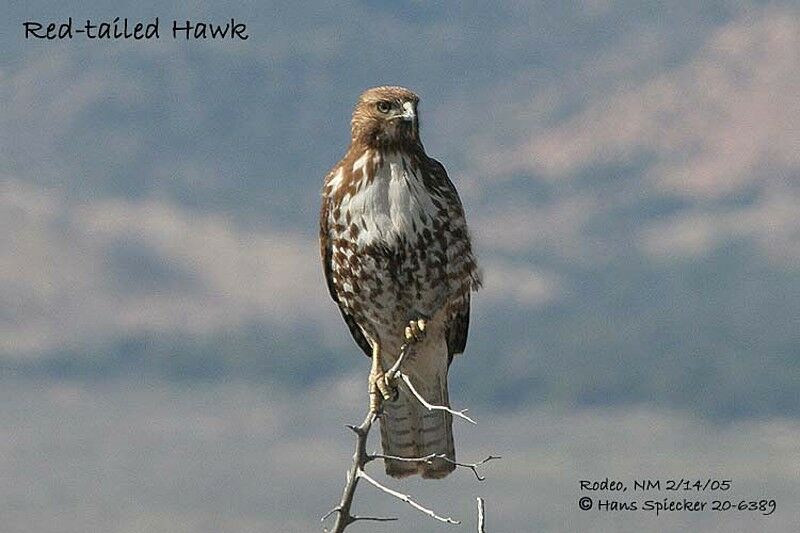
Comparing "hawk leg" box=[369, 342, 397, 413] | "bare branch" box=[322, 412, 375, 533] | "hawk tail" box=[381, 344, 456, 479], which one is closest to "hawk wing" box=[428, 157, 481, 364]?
"hawk tail" box=[381, 344, 456, 479]

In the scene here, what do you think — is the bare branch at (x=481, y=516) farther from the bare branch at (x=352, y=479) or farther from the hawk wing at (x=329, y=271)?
the hawk wing at (x=329, y=271)

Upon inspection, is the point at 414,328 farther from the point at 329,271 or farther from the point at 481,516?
the point at 481,516

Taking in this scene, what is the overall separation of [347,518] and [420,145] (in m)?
3.17

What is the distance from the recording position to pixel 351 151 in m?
9.99

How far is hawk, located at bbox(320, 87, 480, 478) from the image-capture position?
966 cm

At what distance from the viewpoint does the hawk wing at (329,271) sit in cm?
1002

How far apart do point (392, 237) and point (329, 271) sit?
0.76 m

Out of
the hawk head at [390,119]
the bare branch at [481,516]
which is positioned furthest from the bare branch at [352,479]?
the hawk head at [390,119]

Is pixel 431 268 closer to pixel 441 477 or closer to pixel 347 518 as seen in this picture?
pixel 441 477

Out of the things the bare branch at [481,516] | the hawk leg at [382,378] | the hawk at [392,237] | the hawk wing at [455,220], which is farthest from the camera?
the hawk leg at [382,378]

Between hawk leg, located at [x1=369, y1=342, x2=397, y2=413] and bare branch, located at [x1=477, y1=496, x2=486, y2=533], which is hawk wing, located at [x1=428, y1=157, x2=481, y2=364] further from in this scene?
bare branch, located at [x1=477, y1=496, x2=486, y2=533]

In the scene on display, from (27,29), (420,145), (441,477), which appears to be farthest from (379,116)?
(27,29)

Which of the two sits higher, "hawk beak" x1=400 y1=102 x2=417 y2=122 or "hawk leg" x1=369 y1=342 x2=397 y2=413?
"hawk beak" x1=400 y1=102 x2=417 y2=122

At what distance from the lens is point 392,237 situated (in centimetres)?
961
